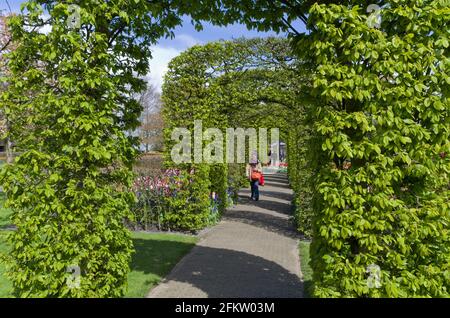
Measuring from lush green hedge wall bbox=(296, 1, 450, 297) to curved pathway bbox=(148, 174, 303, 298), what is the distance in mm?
2476

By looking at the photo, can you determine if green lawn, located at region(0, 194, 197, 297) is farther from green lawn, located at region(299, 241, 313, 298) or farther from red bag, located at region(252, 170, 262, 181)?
red bag, located at region(252, 170, 262, 181)

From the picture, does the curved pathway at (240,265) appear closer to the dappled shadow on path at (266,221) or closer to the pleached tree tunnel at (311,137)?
the dappled shadow on path at (266,221)

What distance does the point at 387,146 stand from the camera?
A: 11.5 ft

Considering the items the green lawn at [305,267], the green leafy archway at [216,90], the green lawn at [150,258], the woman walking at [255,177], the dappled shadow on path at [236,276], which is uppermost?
the green leafy archway at [216,90]

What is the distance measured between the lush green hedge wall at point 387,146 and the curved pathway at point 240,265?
2.48 m

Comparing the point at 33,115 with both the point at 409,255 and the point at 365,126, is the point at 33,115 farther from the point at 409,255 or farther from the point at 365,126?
the point at 409,255

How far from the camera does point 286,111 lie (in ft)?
61.9

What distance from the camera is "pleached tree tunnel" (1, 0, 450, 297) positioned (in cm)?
348

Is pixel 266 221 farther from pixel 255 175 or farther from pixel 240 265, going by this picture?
pixel 240 265

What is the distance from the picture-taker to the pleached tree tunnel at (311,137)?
348 cm

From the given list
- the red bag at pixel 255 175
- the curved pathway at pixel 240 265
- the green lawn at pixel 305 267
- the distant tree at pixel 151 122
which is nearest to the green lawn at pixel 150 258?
the curved pathway at pixel 240 265

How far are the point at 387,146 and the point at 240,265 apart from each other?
4530 mm
